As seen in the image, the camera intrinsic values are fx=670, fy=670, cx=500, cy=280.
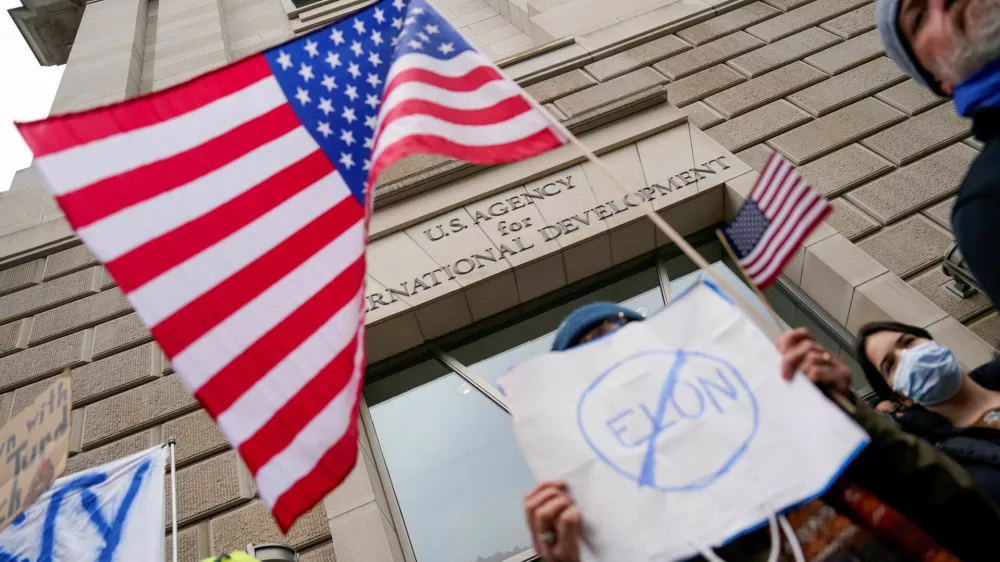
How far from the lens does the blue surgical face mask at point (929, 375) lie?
422cm

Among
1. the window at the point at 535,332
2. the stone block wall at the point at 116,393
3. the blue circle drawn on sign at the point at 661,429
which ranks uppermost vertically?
the blue circle drawn on sign at the point at 661,429

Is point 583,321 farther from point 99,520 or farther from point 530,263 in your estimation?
point 530,263

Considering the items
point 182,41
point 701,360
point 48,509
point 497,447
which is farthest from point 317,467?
point 182,41

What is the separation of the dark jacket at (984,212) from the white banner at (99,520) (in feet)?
17.3

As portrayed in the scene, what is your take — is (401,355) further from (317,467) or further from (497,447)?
(317,467)

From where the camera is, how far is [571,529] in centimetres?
245

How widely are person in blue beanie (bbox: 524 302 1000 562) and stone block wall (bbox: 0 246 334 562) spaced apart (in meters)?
4.38

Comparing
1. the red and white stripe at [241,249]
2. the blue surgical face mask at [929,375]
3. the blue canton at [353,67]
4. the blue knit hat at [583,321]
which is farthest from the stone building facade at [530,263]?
the blue canton at [353,67]

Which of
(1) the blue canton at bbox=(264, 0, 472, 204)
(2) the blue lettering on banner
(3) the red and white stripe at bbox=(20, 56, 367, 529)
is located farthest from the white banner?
(1) the blue canton at bbox=(264, 0, 472, 204)

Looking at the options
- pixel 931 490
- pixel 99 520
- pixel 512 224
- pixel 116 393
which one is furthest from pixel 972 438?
pixel 116 393

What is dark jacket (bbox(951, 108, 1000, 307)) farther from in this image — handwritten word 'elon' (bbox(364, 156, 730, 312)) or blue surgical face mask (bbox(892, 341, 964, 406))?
handwritten word 'elon' (bbox(364, 156, 730, 312))

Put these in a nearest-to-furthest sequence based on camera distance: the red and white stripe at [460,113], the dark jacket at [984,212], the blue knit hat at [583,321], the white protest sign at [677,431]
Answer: the dark jacket at [984,212] → the white protest sign at [677,431] → the blue knit hat at [583,321] → the red and white stripe at [460,113]

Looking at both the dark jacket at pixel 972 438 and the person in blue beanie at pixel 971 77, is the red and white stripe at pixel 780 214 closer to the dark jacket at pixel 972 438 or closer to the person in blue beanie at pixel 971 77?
the person in blue beanie at pixel 971 77

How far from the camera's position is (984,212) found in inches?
87.2
